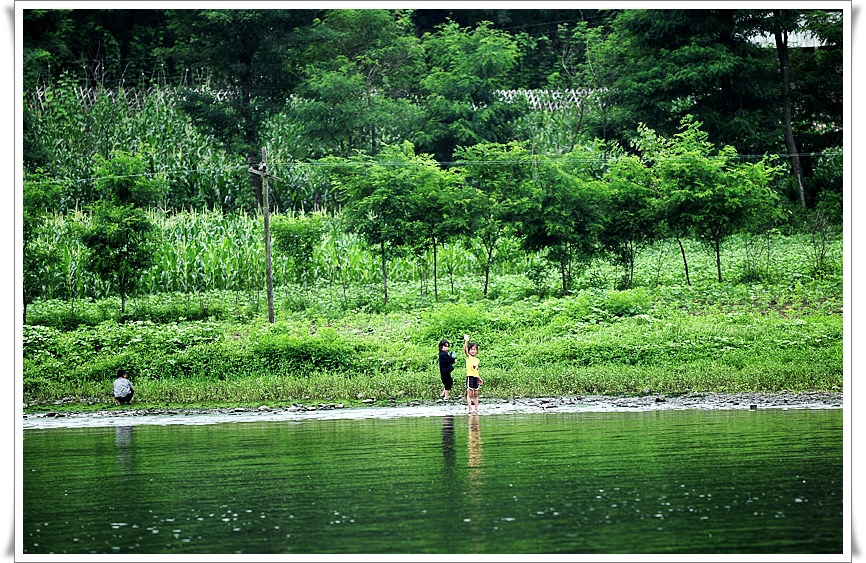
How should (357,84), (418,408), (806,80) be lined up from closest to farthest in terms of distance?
(418,408), (357,84), (806,80)

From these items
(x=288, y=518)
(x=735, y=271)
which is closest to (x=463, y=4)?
(x=288, y=518)

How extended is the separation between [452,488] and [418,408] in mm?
8623

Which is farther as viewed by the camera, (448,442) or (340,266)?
(340,266)

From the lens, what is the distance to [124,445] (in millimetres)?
16562

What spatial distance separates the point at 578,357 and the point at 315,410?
6.25 meters

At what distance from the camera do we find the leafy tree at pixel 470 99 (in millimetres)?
41406

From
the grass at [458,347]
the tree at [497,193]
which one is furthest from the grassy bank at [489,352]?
the tree at [497,193]

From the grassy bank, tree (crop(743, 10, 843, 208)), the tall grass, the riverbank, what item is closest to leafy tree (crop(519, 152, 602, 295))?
the tall grass

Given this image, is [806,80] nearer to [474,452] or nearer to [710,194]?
[710,194]

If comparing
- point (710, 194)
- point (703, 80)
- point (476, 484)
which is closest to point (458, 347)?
point (710, 194)

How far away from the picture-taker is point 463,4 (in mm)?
13984

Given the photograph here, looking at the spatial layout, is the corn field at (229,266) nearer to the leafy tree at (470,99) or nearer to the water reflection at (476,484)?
the leafy tree at (470,99)

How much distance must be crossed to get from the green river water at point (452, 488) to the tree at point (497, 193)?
13973 millimetres
